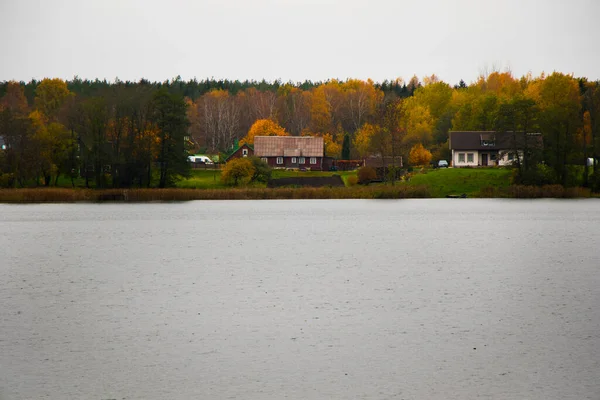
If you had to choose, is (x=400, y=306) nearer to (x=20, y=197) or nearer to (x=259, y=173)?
(x=20, y=197)

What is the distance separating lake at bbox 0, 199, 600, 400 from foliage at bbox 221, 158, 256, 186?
1734 inches

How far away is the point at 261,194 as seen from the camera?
254 feet

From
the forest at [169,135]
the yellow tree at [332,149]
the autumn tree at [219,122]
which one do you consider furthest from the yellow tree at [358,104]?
the autumn tree at [219,122]

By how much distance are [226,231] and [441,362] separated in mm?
31440

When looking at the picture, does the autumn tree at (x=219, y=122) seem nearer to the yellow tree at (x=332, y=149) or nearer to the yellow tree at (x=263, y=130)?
the yellow tree at (x=263, y=130)

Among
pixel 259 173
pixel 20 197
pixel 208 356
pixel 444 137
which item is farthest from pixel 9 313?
pixel 444 137

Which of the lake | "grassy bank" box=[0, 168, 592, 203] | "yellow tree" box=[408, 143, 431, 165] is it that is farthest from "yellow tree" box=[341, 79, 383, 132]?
the lake

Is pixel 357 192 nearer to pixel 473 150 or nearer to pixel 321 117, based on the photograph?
pixel 473 150

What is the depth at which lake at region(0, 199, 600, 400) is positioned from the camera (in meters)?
14.2

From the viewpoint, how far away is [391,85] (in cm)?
18850

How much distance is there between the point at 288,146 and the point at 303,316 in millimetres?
98611

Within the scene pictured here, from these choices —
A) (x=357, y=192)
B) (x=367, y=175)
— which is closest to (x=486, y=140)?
(x=367, y=175)

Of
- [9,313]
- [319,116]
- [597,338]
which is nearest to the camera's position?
[597,338]

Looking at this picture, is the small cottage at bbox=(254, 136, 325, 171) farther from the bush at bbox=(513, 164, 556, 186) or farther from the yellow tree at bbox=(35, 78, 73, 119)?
the bush at bbox=(513, 164, 556, 186)
